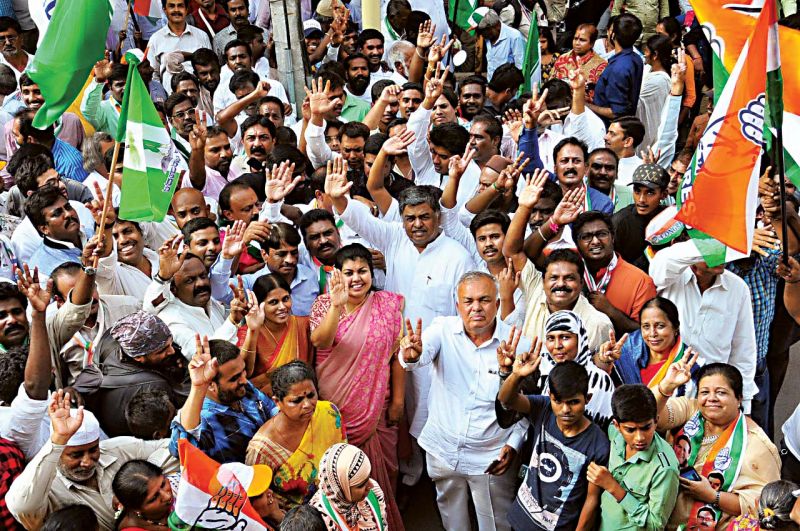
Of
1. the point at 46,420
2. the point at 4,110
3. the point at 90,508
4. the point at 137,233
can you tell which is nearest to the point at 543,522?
the point at 90,508

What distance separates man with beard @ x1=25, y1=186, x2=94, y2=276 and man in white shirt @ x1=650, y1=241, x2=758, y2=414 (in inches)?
129

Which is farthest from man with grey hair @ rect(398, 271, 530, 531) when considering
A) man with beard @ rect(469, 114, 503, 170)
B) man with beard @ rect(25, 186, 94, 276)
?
man with beard @ rect(25, 186, 94, 276)

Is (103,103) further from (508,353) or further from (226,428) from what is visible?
(508,353)

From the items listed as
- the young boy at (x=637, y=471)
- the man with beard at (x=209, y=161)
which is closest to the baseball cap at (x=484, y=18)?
the man with beard at (x=209, y=161)

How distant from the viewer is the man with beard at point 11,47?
845 centimetres

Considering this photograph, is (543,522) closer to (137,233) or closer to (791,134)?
(791,134)

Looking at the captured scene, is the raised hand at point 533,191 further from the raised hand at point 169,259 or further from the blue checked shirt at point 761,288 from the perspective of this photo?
the raised hand at point 169,259

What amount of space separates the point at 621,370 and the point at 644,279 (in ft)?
2.41

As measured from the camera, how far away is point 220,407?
4.38 m

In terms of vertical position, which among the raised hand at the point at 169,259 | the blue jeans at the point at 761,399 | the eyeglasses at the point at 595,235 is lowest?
the blue jeans at the point at 761,399

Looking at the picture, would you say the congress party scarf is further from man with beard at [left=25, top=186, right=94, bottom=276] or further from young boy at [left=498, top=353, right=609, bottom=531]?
man with beard at [left=25, top=186, right=94, bottom=276]

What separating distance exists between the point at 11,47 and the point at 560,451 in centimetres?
637

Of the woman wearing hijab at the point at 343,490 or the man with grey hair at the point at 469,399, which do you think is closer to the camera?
the woman wearing hijab at the point at 343,490

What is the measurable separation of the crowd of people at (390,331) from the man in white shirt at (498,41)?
178 cm
